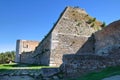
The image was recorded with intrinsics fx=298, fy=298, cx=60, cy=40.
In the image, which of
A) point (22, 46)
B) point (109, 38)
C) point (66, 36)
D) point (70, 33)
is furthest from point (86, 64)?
point (22, 46)

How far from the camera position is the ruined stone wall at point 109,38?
63.8 ft

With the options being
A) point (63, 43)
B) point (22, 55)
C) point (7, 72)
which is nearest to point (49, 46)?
point (63, 43)

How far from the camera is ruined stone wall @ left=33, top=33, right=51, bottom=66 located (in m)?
23.0

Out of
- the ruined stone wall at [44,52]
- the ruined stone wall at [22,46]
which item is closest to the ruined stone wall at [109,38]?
the ruined stone wall at [44,52]

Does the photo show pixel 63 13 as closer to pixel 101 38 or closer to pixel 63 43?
pixel 63 43

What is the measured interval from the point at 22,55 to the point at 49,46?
27.9ft

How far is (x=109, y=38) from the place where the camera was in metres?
20.5

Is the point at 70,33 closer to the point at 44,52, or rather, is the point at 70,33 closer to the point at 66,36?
the point at 66,36

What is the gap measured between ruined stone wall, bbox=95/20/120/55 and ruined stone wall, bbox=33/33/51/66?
3916mm

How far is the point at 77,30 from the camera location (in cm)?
2411

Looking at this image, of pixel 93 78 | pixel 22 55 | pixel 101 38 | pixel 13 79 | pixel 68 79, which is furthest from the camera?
pixel 22 55

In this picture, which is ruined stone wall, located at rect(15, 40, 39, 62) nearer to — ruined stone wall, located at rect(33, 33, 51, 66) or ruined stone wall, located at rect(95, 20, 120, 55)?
ruined stone wall, located at rect(33, 33, 51, 66)

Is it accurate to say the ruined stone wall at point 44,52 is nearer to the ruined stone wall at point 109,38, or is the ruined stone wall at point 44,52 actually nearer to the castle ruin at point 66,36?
the castle ruin at point 66,36

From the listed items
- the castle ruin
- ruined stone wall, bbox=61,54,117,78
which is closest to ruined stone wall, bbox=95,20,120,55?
the castle ruin
